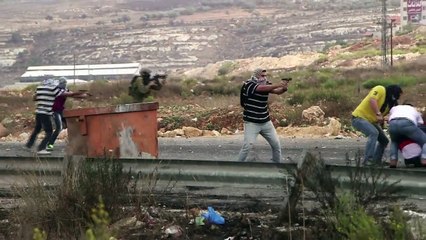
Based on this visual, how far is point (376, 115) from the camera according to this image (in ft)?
33.7

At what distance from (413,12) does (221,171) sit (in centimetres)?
13845

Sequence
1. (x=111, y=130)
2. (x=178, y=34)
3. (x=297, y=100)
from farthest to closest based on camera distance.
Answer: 1. (x=178, y=34)
2. (x=297, y=100)
3. (x=111, y=130)

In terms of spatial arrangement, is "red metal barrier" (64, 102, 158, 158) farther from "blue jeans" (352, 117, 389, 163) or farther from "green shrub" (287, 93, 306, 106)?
"green shrub" (287, 93, 306, 106)

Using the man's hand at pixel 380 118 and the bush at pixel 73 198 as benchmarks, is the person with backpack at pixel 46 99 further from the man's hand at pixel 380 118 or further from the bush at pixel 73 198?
the bush at pixel 73 198

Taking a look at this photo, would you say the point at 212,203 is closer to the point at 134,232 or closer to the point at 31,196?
the point at 134,232

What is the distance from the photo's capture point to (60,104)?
1404cm

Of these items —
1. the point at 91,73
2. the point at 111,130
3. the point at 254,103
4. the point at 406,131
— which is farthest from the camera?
the point at 91,73

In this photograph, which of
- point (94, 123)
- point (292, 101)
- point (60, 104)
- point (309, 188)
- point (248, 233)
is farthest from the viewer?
A: point (292, 101)

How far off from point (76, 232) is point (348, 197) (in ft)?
6.70

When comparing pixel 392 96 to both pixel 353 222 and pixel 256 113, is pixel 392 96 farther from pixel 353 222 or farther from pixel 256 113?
pixel 353 222

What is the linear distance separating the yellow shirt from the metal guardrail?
370cm

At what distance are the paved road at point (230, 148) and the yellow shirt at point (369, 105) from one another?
1369 millimetres

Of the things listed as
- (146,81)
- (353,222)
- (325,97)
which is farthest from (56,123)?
(325,97)

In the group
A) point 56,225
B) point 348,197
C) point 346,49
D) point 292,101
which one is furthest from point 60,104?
point 346,49
